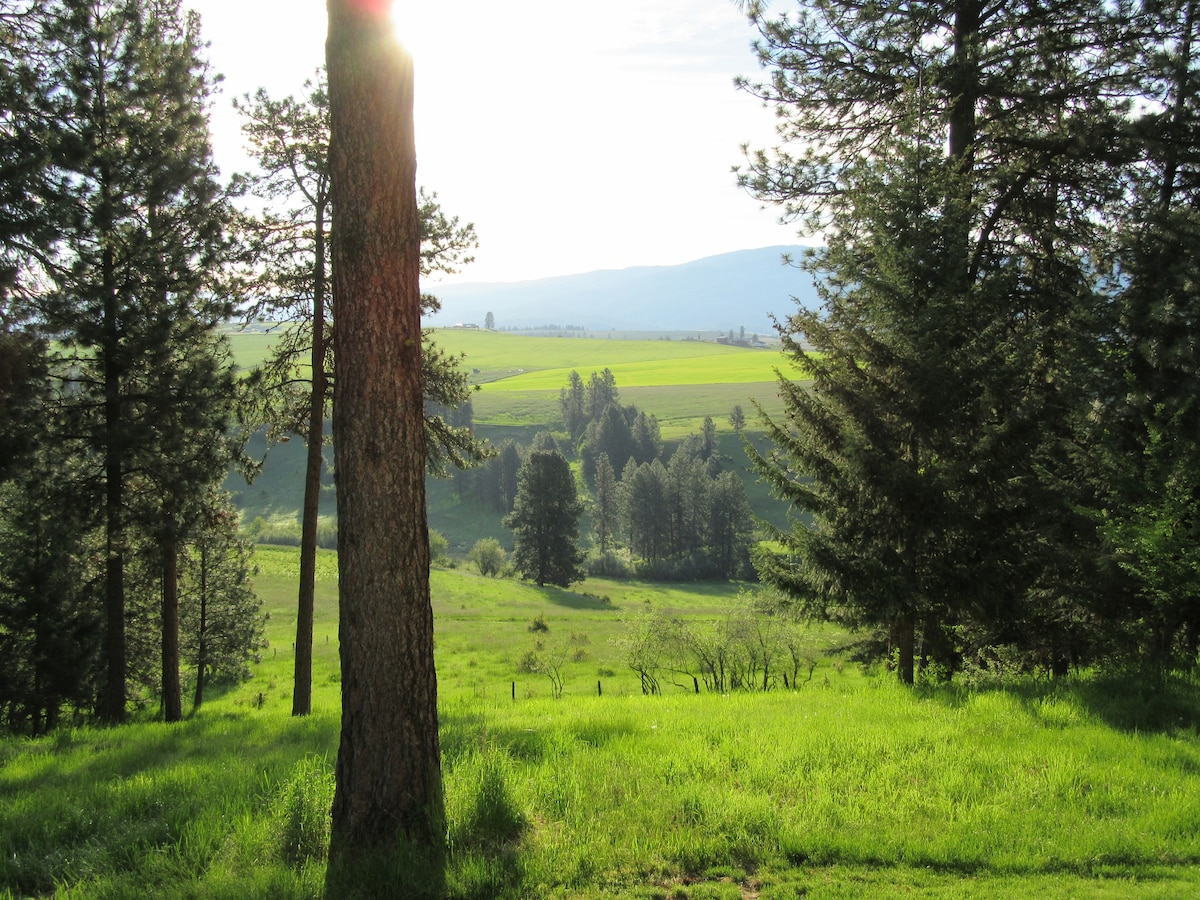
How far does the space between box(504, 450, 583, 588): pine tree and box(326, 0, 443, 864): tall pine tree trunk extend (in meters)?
58.0

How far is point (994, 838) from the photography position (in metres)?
4.81

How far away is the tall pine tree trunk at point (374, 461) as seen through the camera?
4.73 m

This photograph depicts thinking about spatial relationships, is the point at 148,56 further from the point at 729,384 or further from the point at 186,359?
the point at 729,384

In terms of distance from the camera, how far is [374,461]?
4.74 metres

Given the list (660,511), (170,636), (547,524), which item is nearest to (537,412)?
(660,511)

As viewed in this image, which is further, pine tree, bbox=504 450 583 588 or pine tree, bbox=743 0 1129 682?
pine tree, bbox=504 450 583 588

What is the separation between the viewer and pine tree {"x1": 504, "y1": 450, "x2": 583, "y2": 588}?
62938 millimetres

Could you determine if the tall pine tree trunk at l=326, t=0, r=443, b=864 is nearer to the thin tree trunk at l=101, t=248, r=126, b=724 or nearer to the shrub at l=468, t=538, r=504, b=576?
the thin tree trunk at l=101, t=248, r=126, b=724

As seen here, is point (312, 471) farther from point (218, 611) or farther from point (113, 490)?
point (218, 611)

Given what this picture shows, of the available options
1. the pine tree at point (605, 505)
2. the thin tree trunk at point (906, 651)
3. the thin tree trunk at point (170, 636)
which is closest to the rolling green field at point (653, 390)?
A: the pine tree at point (605, 505)

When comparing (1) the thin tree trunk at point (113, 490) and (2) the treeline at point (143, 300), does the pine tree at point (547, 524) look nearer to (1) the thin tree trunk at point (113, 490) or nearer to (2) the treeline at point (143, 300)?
(2) the treeline at point (143, 300)

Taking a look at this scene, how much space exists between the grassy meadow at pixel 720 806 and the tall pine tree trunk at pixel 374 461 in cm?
49

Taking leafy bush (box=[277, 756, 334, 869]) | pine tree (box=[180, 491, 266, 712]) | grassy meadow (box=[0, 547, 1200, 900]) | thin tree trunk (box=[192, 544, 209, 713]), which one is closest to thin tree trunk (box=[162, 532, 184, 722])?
pine tree (box=[180, 491, 266, 712])

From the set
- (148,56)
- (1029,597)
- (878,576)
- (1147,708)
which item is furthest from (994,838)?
(148,56)
